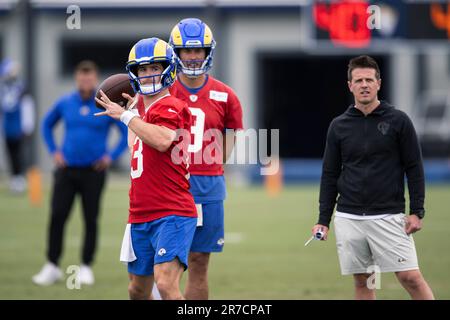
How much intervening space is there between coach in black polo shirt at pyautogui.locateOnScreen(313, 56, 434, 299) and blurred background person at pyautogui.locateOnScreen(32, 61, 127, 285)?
3.74 m

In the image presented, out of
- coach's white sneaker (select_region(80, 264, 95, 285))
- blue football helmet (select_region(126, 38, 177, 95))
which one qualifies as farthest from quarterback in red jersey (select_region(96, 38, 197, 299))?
coach's white sneaker (select_region(80, 264, 95, 285))

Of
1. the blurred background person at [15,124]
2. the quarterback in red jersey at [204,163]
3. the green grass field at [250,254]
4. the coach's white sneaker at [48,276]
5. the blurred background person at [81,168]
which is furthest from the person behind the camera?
the blurred background person at [15,124]

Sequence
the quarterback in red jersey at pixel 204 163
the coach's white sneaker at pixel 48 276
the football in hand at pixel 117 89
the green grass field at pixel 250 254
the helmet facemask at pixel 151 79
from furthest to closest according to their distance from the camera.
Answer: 1. the coach's white sneaker at pixel 48 276
2. the green grass field at pixel 250 254
3. the quarterback in red jersey at pixel 204 163
4. the football in hand at pixel 117 89
5. the helmet facemask at pixel 151 79

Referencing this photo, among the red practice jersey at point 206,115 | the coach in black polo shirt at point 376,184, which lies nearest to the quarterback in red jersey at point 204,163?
the red practice jersey at point 206,115

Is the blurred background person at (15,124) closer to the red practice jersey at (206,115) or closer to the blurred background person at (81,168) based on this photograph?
the blurred background person at (81,168)

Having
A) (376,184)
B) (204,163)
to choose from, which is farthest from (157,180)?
(376,184)

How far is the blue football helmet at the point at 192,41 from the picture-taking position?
7457 millimetres

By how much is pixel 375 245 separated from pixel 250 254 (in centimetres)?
531

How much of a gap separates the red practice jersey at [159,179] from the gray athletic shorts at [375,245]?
1.19 meters

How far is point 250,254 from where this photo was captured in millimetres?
12164

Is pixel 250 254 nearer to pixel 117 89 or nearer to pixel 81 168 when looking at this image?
pixel 81 168

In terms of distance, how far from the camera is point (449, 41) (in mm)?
19281

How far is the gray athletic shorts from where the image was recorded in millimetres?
6859

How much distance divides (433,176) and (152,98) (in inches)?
607
